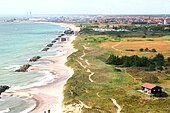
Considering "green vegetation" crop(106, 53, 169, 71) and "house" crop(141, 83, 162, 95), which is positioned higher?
"house" crop(141, 83, 162, 95)

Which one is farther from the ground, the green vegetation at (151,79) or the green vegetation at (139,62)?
the green vegetation at (151,79)

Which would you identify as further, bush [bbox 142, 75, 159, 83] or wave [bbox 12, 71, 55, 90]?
wave [bbox 12, 71, 55, 90]

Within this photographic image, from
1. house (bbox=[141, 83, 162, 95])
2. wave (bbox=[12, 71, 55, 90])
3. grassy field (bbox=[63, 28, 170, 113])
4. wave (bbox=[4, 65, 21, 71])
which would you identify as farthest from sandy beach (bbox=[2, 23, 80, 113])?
house (bbox=[141, 83, 162, 95])

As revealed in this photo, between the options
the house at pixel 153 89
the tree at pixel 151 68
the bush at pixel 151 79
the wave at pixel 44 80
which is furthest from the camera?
the tree at pixel 151 68

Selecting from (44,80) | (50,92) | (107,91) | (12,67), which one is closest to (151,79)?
(107,91)

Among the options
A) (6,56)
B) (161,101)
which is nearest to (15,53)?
(6,56)

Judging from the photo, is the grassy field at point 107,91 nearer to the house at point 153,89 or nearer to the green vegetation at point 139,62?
the house at point 153,89

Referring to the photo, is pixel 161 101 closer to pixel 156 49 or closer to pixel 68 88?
pixel 68 88

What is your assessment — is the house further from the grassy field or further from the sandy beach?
the sandy beach

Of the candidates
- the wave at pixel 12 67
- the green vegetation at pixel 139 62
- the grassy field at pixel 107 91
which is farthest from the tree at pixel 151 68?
the wave at pixel 12 67

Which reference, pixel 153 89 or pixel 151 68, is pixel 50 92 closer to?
pixel 153 89

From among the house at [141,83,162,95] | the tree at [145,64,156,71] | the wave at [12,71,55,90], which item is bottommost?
the wave at [12,71,55,90]

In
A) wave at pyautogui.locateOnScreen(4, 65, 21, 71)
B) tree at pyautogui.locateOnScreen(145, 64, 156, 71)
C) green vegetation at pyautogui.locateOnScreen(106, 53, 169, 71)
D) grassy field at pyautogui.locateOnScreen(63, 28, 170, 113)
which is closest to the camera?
grassy field at pyautogui.locateOnScreen(63, 28, 170, 113)
